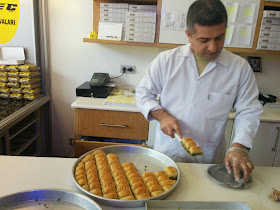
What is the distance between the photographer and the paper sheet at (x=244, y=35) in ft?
7.36

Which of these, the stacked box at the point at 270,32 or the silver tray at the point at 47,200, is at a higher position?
the stacked box at the point at 270,32

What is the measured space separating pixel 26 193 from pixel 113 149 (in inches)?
19.0

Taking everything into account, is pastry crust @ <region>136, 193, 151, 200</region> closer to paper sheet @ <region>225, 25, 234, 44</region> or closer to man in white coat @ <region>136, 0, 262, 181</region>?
man in white coat @ <region>136, 0, 262, 181</region>

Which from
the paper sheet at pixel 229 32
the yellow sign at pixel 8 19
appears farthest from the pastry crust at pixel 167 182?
the yellow sign at pixel 8 19

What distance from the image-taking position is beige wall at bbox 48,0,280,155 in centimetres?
256

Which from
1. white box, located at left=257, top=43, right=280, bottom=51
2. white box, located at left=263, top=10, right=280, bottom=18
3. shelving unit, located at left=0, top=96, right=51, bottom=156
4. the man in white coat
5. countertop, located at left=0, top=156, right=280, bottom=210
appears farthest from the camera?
white box, located at left=257, top=43, right=280, bottom=51

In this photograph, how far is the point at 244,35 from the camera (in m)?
2.26

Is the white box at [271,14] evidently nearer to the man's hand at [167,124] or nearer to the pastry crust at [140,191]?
the man's hand at [167,124]

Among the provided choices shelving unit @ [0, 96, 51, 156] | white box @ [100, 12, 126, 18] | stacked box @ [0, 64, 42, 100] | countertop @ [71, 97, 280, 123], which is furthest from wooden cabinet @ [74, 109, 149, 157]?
white box @ [100, 12, 126, 18]

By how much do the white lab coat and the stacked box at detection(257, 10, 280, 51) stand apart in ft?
3.49

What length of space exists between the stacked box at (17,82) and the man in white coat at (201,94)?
148 cm

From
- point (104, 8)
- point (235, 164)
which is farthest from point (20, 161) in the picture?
point (104, 8)

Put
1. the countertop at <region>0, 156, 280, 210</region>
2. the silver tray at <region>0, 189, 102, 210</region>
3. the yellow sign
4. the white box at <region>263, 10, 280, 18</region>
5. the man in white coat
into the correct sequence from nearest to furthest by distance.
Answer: the silver tray at <region>0, 189, 102, 210</region>, the countertop at <region>0, 156, 280, 210</region>, the man in white coat, the white box at <region>263, 10, 280, 18</region>, the yellow sign

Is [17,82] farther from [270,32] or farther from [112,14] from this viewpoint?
[270,32]
